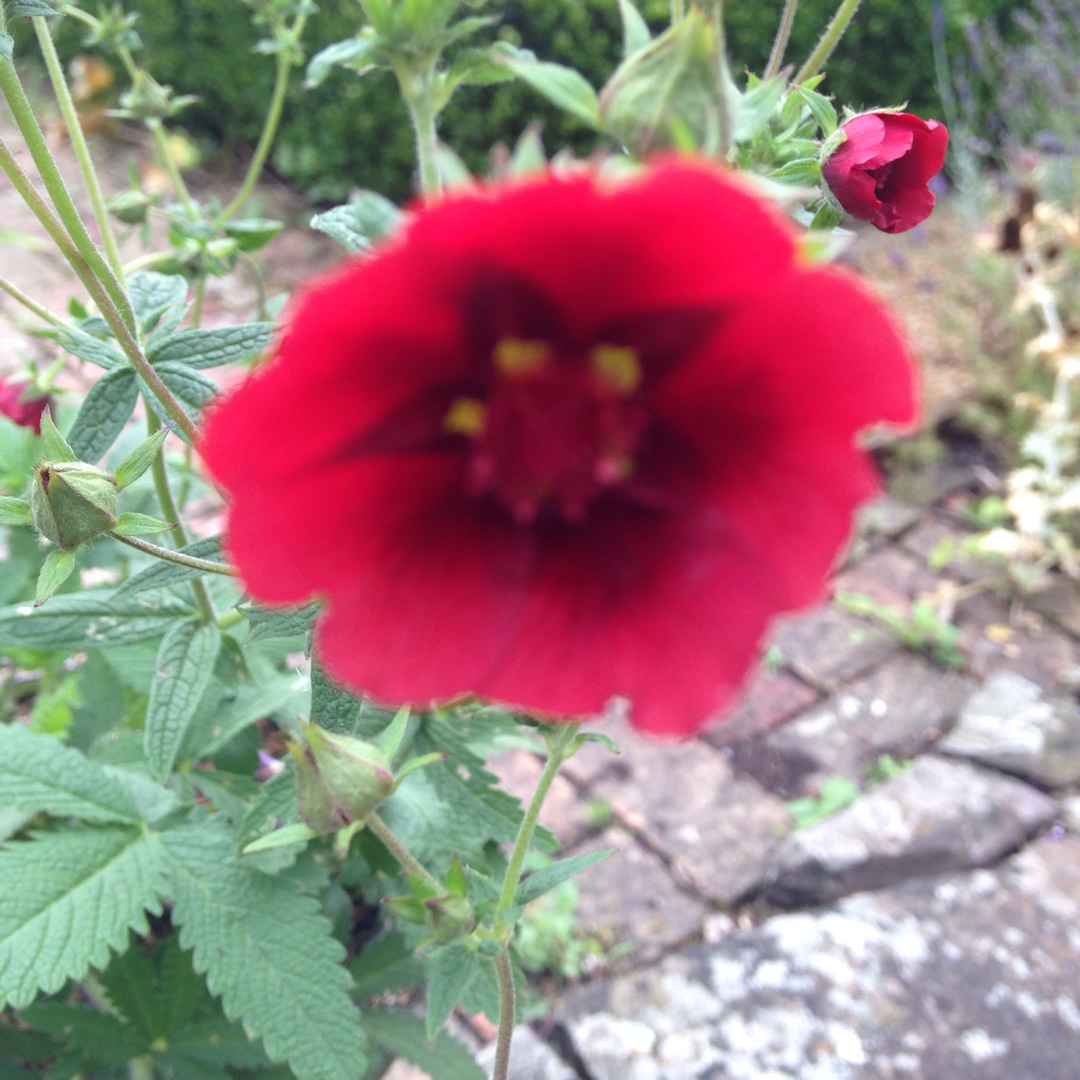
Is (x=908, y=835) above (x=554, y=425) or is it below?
below

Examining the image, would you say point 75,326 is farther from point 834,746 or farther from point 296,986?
point 834,746

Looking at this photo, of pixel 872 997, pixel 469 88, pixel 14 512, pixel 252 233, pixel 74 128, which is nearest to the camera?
pixel 14 512

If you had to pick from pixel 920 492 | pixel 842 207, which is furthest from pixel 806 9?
pixel 842 207

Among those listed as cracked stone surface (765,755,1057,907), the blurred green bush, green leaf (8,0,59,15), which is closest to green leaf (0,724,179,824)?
green leaf (8,0,59,15)

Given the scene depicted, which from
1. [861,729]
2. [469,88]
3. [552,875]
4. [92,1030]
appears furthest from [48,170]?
[469,88]

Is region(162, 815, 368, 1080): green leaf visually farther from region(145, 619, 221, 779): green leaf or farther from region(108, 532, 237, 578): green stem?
region(108, 532, 237, 578): green stem

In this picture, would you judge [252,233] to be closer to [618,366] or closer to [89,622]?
[89,622]

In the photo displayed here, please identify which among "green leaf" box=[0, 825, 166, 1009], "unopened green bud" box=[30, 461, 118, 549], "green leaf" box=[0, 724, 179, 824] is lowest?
"green leaf" box=[0, 825, 166, 1009]
